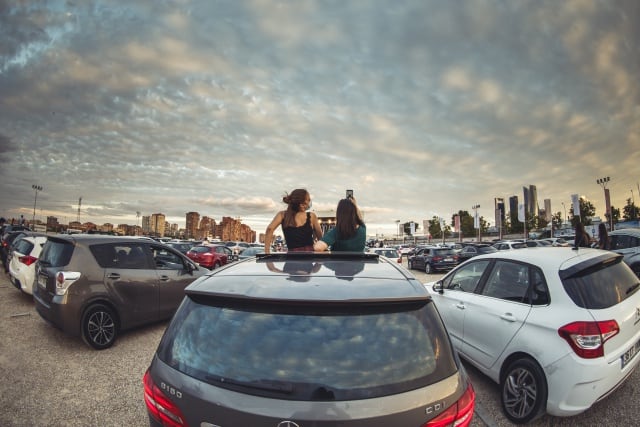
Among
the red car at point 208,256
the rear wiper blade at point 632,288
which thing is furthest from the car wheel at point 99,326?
the red car at point 208,256

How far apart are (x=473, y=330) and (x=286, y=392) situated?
3.36m

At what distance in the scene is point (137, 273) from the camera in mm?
5777

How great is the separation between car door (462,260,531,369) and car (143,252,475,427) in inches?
87.4

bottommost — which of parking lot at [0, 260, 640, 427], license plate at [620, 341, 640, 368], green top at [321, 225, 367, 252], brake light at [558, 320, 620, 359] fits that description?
parking lot at [0, 260, 640, 427]

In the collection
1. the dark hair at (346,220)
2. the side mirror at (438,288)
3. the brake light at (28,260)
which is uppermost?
the dark hair at (346,220)

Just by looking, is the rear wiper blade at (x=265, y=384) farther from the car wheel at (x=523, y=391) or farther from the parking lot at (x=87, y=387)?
the car wheel at (x=523, y=391)

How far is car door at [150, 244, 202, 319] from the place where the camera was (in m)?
6.09

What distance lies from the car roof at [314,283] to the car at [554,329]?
1969mm

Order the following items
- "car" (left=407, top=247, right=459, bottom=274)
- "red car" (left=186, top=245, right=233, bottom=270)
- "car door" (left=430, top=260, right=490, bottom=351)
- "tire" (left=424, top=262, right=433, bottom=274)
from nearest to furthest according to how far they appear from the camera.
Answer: "car door" (left=430, top=260, right=490, bottom=351), "red car" (left=186, top=245, right=233, bottom=270), "car" (left=407, top=247, right=459, bottom=274), "tire" (left=424, top=262, right=433, bottom=274)

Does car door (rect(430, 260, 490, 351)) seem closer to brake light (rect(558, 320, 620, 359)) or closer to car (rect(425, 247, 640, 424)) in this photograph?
car (rect(425, 247, 640, 424))

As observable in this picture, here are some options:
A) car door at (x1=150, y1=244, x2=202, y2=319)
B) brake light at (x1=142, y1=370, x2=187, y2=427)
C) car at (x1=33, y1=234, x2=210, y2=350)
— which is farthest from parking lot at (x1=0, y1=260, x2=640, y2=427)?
brake light at (x1=142, y1=370, x2=187, y2=427)

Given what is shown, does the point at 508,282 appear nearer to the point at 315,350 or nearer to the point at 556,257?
the point at 556,257

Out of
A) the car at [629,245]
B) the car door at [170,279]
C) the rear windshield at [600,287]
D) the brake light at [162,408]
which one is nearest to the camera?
the brake light at [162,408]

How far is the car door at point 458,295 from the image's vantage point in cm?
416
